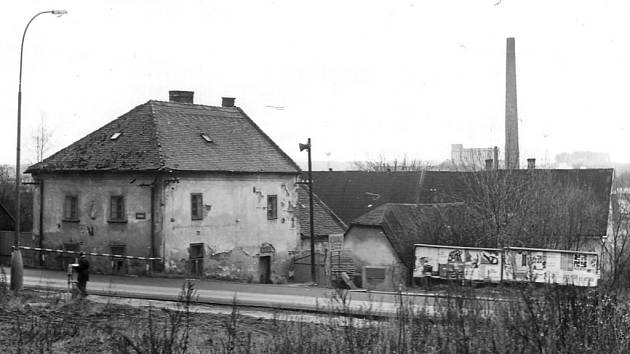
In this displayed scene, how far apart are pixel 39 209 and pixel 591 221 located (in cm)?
2854

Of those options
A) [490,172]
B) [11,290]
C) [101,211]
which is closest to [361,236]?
[490,172]

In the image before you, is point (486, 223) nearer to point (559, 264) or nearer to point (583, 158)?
point (559, 264)

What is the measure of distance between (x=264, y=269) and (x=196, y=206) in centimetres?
579

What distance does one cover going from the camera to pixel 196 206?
117 feet

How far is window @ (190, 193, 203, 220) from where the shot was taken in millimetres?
35375

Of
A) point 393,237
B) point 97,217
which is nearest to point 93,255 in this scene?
point 97,217

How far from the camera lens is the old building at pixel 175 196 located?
34312 mm

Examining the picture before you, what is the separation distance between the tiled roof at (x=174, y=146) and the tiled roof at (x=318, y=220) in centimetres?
423

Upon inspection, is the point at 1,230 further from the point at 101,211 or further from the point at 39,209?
the point at 101,211

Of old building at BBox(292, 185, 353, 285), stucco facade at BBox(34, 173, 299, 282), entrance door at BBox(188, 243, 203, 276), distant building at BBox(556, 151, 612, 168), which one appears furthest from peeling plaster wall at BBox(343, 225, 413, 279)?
distant building at BBox(556, 151, 612, 168)

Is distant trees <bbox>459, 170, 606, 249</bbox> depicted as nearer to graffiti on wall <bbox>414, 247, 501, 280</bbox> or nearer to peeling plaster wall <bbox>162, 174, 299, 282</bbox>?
graffiti on wall <bbox>414, 247, 501, 280</bbox>

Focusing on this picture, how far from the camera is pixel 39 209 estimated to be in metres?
38.2

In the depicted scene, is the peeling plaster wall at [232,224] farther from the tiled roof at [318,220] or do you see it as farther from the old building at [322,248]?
the tiled roof at [318,220]

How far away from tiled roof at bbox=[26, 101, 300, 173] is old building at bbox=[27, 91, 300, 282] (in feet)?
0.21
